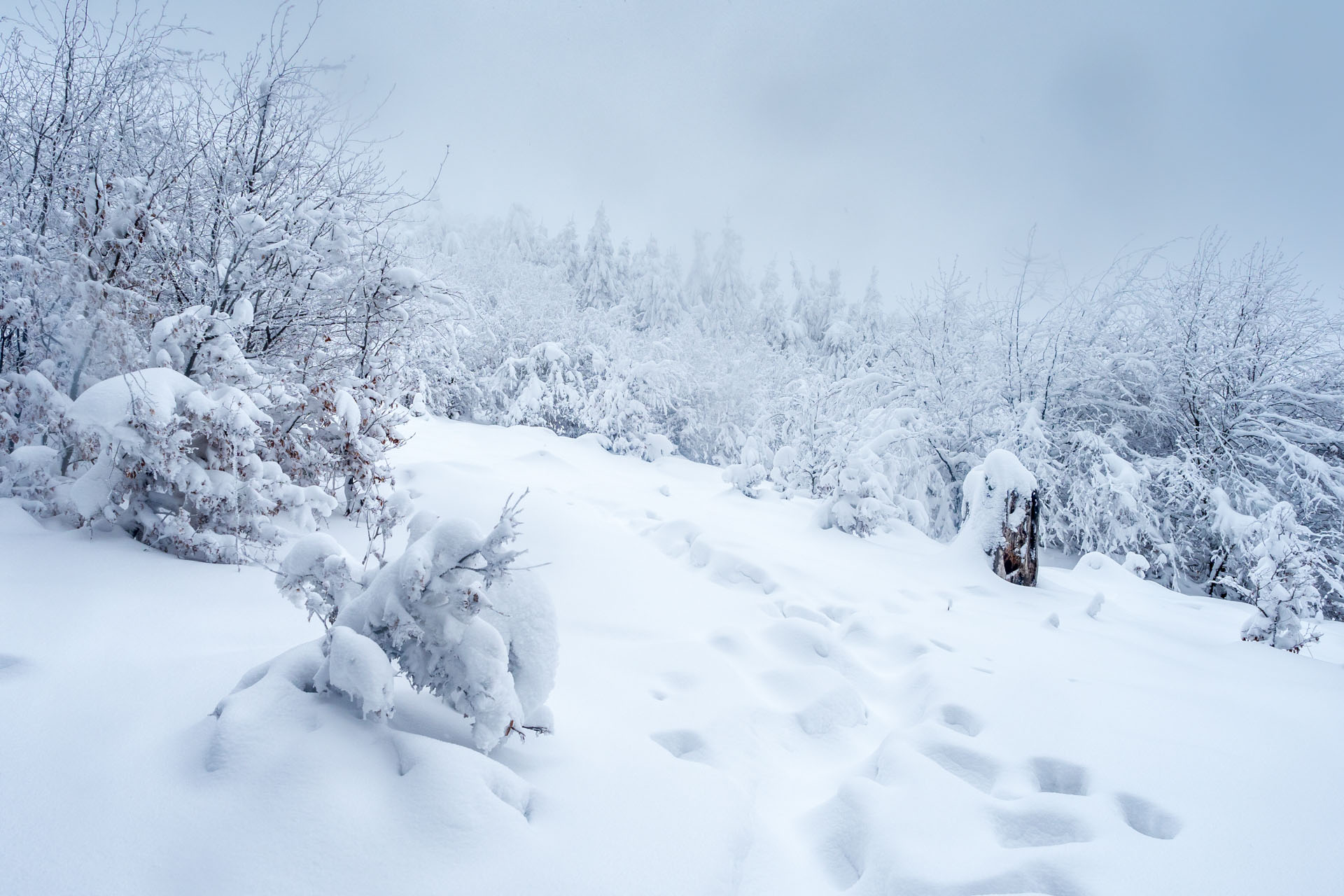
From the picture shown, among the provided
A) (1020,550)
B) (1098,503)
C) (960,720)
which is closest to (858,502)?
(1020,550)

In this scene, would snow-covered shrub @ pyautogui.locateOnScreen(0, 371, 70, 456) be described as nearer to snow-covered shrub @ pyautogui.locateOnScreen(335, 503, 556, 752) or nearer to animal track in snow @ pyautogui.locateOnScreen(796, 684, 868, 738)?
snow-covered shrub @ pyautogui.locateOnScreen(335, 503, 556, 752)

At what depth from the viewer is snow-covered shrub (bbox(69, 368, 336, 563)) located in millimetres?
2682

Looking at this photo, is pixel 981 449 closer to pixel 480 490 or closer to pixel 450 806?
pixel 480 490

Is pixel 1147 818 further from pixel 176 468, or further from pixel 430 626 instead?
pixel 176 468

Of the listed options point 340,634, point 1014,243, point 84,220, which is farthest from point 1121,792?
point 1014,243

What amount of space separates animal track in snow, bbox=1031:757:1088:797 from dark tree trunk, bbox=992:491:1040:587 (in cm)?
353

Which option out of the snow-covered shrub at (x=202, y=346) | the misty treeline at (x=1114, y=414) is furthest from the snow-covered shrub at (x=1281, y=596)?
the snow-covered shrub at (x=202, y=346)

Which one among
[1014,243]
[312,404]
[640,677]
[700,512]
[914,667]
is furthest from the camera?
[1014,243]

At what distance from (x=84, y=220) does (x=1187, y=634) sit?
7.86 m

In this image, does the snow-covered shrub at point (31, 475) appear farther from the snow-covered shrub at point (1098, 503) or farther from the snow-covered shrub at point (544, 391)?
the snow-covered shrub at point (544, 391)

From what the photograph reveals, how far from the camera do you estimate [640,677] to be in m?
2.70

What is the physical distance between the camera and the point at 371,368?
461cm

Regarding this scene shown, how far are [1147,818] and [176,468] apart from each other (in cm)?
419

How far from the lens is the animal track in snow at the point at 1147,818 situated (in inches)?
69.6
